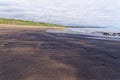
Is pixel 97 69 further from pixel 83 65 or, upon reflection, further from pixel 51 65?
pixel 51 65

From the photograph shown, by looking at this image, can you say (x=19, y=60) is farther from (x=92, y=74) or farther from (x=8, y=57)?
(x=92, y=74)

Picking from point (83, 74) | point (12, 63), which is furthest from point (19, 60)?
point (83, 74)

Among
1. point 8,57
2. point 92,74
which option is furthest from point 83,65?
point 8,57

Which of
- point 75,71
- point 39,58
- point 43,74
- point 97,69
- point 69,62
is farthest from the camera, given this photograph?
point 39,58

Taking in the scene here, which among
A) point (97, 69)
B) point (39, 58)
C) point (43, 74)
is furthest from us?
point (39, 58)

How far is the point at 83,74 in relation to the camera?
12.4 meters

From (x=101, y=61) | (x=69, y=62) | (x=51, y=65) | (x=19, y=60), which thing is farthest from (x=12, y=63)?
(x=101, y=61)

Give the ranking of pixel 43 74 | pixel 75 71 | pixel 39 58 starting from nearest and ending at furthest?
pixel 43 74 < pixel 75 71 < pixel 39 58

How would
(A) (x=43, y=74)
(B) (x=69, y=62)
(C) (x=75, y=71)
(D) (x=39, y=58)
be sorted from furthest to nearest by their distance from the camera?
(D) (x=39, y=58)
(B) (x=69, y=62)
(C) (x=75, y=71)
(A) (x=43, y=74)

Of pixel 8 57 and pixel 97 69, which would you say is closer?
pixel 97 69

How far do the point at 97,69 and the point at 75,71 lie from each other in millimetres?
1737

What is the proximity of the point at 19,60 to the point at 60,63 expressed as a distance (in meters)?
2.93

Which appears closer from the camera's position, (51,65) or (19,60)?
(51,65)

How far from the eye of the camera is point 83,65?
48.0 feet
